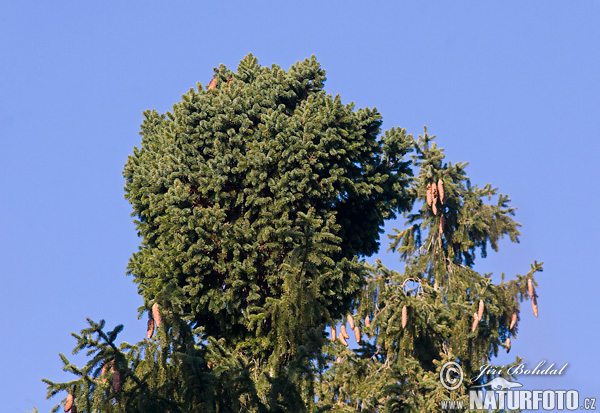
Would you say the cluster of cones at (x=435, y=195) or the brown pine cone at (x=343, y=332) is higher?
the cluster of cones at (x=435, y=195)

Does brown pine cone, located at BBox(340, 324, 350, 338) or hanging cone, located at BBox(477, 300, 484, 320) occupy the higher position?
hanging cone, located at BBox(477, 300, 484, 320)

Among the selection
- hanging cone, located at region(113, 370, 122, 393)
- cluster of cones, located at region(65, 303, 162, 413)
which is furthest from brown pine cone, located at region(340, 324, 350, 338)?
hanging cone, located at region(113, 370, 122, 393)

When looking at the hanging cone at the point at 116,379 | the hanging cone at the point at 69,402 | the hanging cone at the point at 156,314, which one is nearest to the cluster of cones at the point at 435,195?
the hanging cone at the point at 156,314

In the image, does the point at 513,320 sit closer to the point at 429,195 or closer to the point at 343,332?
the point at 429,195

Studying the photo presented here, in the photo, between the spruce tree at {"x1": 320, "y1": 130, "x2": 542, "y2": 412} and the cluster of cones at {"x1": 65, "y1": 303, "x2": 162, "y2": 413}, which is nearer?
the cluster of cones at {"x1": 65, "y1": 303, "x2": 162, "y2": 413}

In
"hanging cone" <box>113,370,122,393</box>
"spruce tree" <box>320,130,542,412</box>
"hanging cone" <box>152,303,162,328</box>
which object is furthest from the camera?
"spruce tree" <box>320,130,542,412</box>

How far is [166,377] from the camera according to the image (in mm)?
11781

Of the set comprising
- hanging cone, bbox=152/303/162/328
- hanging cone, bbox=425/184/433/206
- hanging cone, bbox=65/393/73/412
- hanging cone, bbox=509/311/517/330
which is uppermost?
hanging cone, bbox=425/184/433/206

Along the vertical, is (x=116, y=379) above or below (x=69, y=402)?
above

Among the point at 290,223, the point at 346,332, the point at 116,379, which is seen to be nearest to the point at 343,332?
the point at 346,332

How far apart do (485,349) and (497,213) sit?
4751mm

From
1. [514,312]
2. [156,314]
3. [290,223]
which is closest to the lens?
[156,314]

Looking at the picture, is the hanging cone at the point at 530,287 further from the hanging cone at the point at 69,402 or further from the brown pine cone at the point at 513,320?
the hanging cone at the point at 69,402

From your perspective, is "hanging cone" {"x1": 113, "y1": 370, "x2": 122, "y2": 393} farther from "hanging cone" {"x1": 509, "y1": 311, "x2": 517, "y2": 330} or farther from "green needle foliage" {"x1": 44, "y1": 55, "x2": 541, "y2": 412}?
"hanging cone" {"x1": 509, "y1": 311, "x2": 517, "y2": 330}
